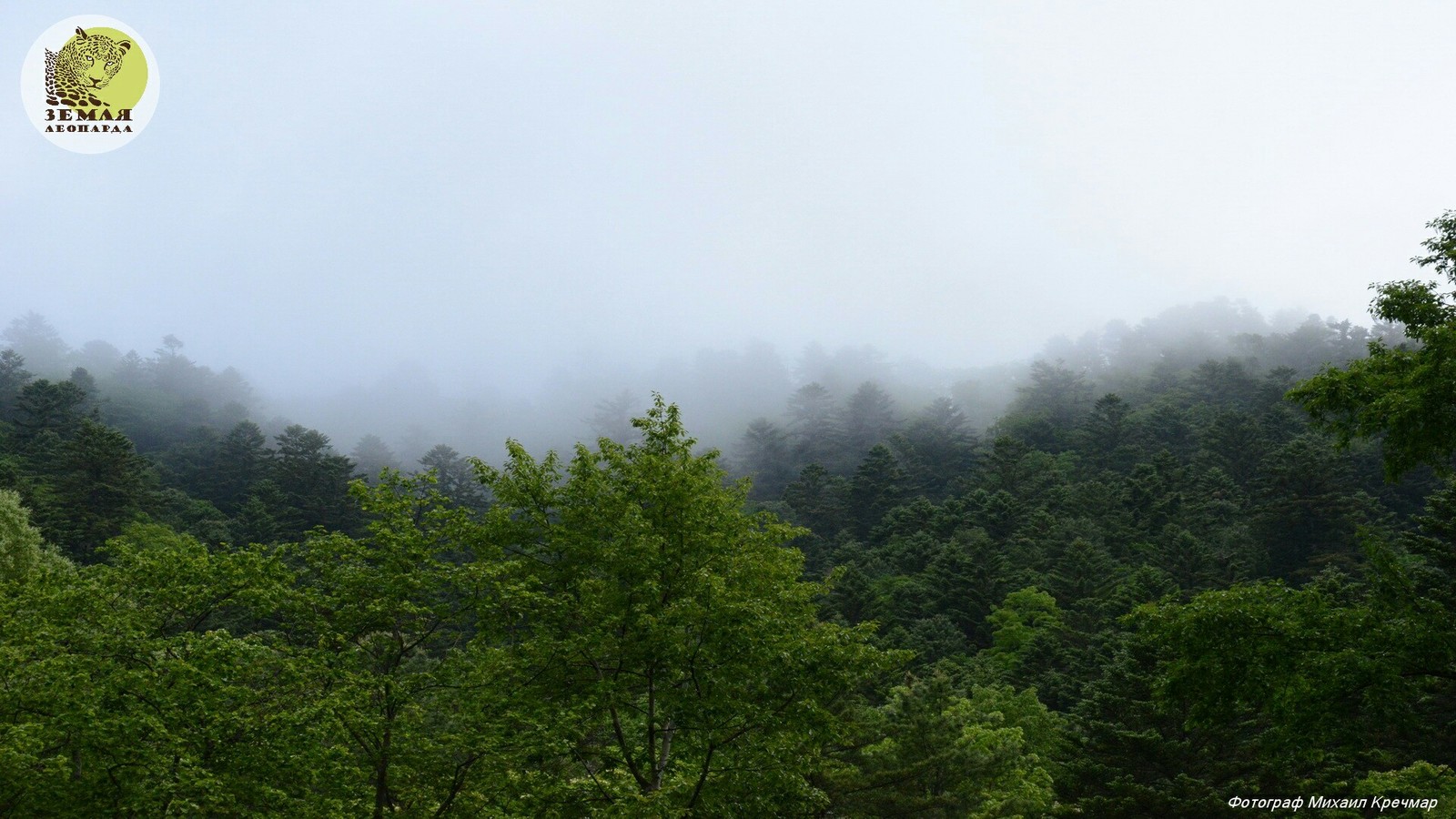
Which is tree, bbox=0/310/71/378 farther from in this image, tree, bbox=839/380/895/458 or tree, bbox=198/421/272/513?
tree, bbox=839/380/895/458

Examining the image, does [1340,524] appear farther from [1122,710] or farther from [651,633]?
[651,633]

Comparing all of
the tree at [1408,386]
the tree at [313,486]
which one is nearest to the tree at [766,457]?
the tree at [313,486]

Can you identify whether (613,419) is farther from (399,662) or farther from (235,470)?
(399,662)

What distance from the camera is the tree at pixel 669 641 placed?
575 inches

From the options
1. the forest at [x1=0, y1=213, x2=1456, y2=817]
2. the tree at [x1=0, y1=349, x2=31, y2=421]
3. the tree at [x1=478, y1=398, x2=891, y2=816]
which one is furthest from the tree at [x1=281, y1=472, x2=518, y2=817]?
the tree at [x1=0, y1=349, x2=31, y2=421]

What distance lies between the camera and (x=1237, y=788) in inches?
760

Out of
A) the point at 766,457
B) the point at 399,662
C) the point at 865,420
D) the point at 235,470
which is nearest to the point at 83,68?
the point at 399,662

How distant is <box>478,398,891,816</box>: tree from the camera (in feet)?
47.9

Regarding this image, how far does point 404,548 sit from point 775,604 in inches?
283

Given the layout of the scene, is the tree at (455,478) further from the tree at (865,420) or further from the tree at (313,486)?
the tree at (865,420)

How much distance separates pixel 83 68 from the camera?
26516mm

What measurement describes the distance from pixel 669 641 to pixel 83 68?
27702mm

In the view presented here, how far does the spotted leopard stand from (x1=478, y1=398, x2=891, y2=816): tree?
20.7 metres

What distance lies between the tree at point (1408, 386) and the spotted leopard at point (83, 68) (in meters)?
33.3
